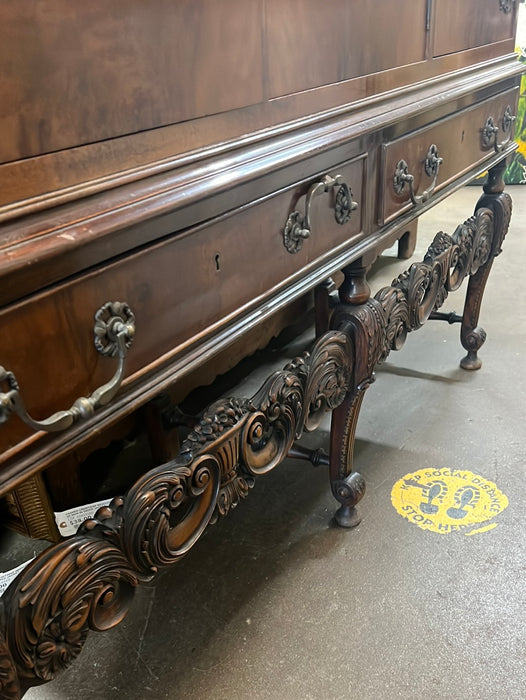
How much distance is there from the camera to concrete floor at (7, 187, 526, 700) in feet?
3.49

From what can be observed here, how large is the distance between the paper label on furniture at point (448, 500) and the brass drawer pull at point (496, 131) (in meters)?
0.81

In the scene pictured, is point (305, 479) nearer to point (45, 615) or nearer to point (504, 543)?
point (504, 543)

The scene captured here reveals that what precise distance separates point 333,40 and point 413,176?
378mm

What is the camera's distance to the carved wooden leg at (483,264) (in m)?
1.74

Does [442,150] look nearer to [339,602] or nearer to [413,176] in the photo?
[413,176]

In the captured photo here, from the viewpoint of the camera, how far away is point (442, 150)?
51.6 inches

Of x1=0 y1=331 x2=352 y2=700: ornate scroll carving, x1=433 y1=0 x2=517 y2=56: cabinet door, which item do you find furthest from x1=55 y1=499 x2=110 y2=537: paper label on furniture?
x1=433 y1=0 x2=517 y2=56: cabinet door

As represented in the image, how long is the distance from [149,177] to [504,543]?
43.3 inches

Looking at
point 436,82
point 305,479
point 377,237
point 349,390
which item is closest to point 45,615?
point 349,390

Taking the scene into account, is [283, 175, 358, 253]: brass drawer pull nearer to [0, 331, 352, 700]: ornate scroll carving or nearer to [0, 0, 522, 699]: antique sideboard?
[0, 0, 522, 699]: antique sideboard

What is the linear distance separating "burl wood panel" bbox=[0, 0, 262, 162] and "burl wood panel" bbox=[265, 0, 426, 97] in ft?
0.17

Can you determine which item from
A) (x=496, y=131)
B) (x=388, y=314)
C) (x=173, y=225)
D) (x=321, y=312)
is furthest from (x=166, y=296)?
(x=496, y=131)

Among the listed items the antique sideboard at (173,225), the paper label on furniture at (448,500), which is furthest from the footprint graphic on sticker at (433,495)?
the antique sideboard at (173,225)

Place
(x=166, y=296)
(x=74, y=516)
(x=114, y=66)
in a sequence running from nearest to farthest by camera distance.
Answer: (x=114, y=66) < (x=166, y=296) < (x=74, y=516)
